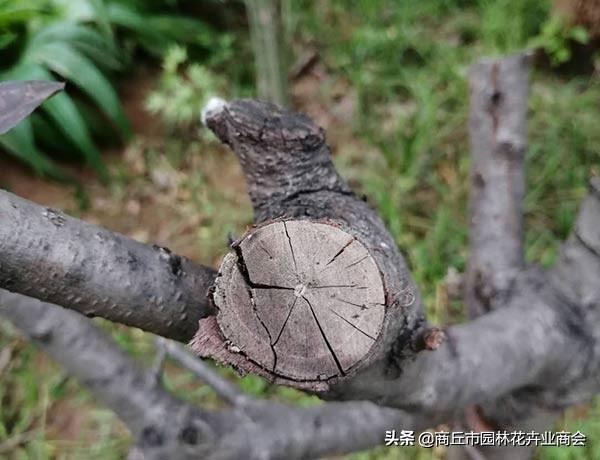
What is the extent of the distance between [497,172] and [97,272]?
97cm

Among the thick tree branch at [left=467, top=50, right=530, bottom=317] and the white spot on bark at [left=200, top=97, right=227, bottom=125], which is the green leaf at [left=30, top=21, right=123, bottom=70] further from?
the white spot on bark at [left=200, top=97, right=227, bottom=125]

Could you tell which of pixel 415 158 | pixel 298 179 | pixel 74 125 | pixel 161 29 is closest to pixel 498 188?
pixel 298 179

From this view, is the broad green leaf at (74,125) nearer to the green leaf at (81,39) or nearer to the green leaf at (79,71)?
the green leaf at (79,71)

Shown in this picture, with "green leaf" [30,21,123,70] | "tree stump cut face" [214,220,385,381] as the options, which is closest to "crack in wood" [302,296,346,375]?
"tree stump cut face" [214,220,385,381]

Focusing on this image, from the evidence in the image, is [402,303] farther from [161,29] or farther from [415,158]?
[161,29]

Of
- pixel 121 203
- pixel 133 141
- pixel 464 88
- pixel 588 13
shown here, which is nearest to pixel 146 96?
pixel 133 141

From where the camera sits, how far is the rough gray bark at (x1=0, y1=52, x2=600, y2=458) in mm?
700

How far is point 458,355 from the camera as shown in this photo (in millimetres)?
1061

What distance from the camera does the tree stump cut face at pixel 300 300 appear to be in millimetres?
681

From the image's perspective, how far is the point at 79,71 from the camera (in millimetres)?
2523

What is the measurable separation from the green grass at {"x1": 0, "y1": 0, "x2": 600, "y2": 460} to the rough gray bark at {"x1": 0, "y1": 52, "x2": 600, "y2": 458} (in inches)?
20.2

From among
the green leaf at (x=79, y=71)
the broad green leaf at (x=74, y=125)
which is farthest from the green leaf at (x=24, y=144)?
the green leaf at (x=79, y=71)

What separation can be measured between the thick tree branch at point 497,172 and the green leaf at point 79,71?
61.0 inches

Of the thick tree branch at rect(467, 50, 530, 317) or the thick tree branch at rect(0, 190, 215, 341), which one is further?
the thick tree branch at rect(467, 50, 530, 317)
